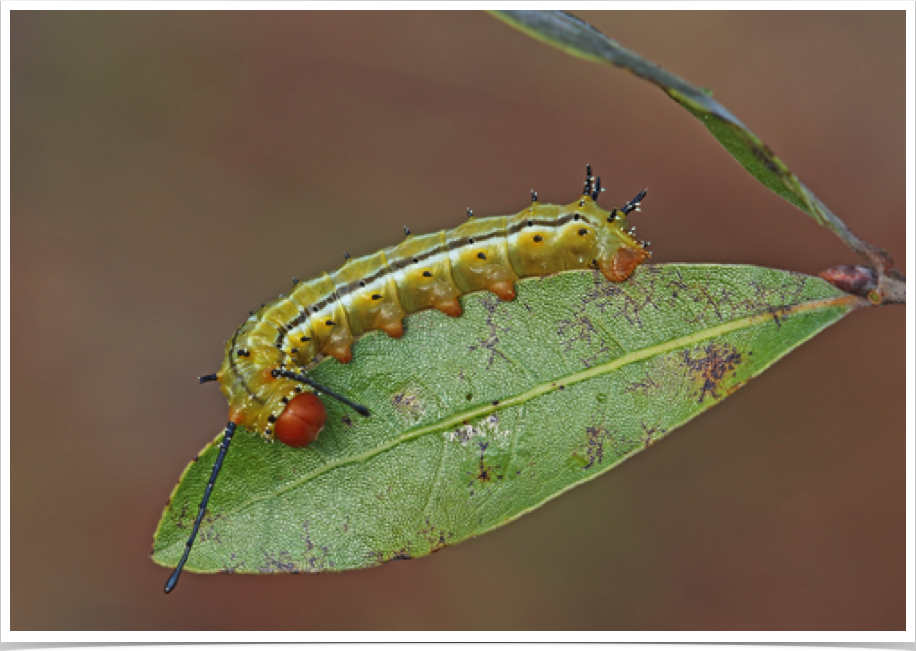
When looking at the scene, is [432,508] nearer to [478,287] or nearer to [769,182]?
[478,287]

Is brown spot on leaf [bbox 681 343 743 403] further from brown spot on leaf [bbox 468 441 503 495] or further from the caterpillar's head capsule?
the caterpillar's head capsule

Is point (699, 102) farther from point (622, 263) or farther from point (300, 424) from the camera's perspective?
point (300, 424)

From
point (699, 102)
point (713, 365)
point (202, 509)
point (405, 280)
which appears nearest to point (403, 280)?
point (405, 280)

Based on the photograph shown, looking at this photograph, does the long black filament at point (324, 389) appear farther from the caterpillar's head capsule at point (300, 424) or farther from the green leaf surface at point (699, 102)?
the green leaf surface at point (699, 102)

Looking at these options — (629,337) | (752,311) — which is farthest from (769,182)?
(629,337)

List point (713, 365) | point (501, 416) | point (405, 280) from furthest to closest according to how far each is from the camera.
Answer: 1. point (405, 280)
2. point (501, 416)
3. point (713, 365)

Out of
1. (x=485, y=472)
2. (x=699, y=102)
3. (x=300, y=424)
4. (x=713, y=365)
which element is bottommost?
(x=485, y=472)
